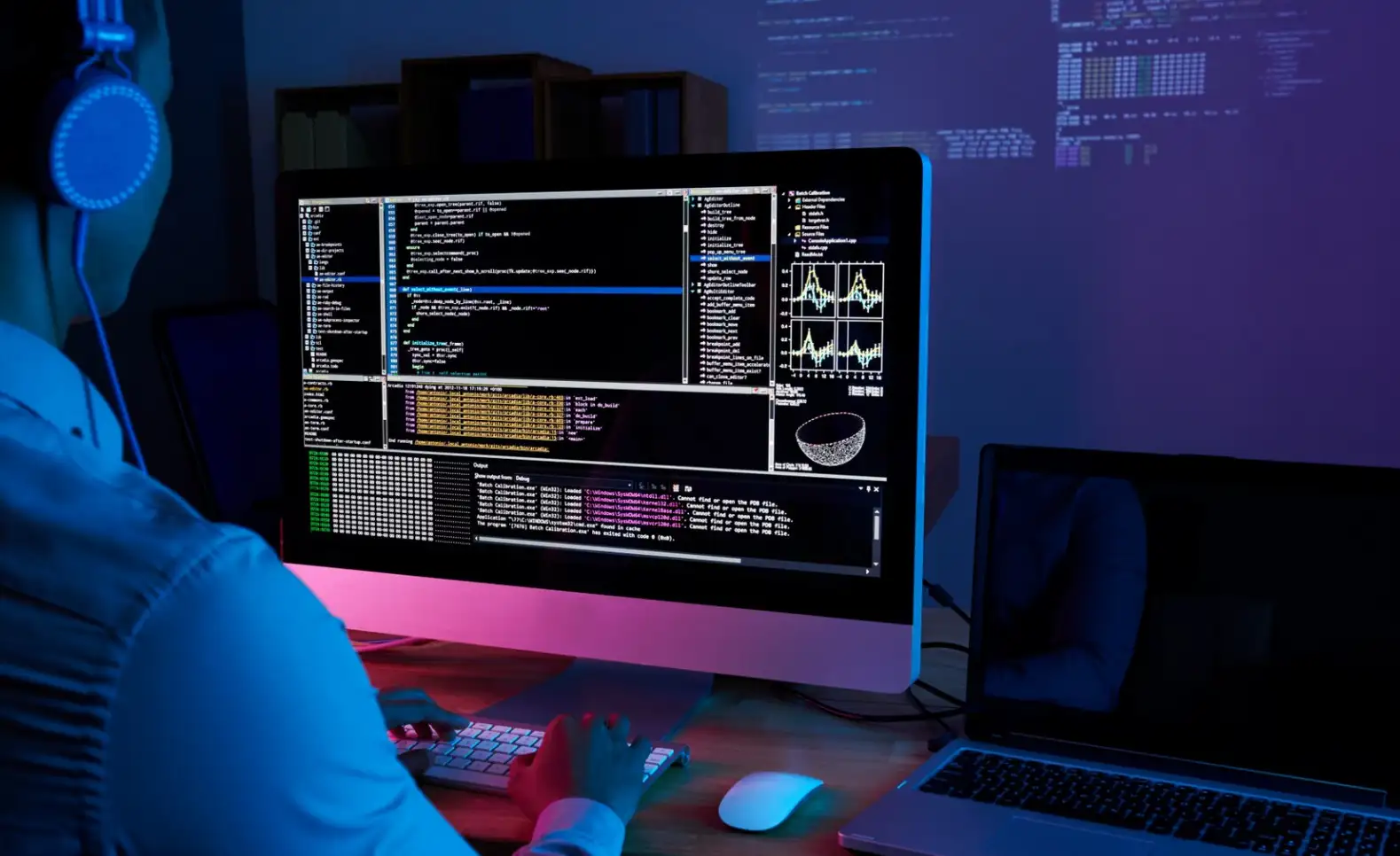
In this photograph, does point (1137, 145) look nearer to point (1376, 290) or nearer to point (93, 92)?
point (1376, 290)

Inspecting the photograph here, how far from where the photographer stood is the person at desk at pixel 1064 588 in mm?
969

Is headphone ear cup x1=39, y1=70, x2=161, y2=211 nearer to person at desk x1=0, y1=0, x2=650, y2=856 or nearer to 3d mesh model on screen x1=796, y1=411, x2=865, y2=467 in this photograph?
person at desk x1=0, y1=0, x2=650, y2=856

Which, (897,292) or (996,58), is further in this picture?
(996,58)

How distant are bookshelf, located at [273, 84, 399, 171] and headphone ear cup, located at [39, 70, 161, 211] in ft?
10.7

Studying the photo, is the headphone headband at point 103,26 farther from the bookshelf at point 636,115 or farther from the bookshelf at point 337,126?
the bookshelf at point 337,126

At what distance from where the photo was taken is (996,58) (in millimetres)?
3484

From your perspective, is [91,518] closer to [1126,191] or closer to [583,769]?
[583,769]

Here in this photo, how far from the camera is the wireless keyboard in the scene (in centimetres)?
98

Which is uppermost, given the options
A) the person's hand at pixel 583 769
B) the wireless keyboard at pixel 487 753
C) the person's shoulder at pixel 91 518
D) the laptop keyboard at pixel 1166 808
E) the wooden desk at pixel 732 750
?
the person's shoulder at pixel 91 518

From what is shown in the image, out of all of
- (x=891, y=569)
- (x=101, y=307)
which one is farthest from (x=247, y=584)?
(x=891, y=569)

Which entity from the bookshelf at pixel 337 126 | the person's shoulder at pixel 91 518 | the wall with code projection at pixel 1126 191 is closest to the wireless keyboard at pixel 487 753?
the person's shoulder at pixel 91 518

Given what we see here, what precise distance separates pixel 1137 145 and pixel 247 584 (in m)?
3.39

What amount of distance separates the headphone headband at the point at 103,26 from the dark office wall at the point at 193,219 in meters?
3.47

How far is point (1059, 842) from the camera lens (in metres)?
0.83
